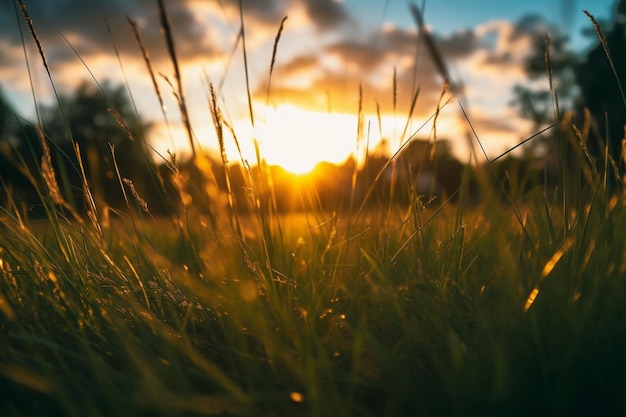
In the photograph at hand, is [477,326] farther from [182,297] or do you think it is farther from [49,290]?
[49,290]

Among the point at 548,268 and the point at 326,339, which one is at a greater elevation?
the point at 548,268

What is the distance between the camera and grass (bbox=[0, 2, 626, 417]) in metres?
0.90

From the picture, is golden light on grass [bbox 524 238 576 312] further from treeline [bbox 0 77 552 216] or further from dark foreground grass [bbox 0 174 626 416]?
treeline [bbox 0 77 552 216]

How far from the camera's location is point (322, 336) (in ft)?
4.08

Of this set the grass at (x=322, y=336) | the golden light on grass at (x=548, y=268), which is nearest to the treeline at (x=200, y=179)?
the grass at (x=322, y=336)

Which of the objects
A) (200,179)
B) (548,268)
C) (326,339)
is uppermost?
(200,179)

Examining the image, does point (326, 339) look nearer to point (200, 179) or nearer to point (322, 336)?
point (322, 336)

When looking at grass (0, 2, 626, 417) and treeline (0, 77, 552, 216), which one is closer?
grass (0, 2, 626, 417)

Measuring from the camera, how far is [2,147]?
5.30 ft

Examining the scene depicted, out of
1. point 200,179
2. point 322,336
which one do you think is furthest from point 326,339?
point 200,179

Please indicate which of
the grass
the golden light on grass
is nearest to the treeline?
the grass

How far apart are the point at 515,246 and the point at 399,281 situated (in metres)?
0.53

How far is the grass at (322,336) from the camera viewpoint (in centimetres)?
90

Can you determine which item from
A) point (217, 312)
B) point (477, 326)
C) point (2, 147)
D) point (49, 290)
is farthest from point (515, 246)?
point (2, 147)
